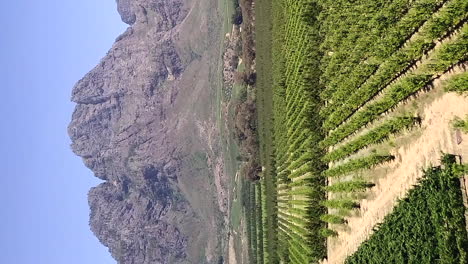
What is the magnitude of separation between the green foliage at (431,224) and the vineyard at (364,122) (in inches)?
1.6

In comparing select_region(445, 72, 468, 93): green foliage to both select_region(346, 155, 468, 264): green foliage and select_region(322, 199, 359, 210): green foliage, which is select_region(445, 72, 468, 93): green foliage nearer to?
select_region(346, 155, 468, 264): green foliage

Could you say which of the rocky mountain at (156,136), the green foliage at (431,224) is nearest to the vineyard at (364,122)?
the green foliage at (431,224)

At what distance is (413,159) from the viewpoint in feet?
72.3

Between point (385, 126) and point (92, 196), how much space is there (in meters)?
153

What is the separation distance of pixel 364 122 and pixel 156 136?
11426 centimetres

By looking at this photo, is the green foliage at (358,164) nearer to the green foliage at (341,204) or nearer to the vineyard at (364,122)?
the vineyard at (364,122)

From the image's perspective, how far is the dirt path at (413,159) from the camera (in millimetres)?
19344

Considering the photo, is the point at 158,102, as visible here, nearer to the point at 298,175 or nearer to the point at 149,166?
the point at 149,166

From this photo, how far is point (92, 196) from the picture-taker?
6540 inches

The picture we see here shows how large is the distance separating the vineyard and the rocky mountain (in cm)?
6677

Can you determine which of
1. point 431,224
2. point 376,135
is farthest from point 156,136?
point 431,224

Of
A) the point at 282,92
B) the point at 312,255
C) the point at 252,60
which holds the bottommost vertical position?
the point at 312,255

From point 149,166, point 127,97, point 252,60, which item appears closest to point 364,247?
point 252,60

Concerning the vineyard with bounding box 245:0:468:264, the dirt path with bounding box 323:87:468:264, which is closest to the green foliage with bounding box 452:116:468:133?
the vineyard with bounding box 245:0:468:264
